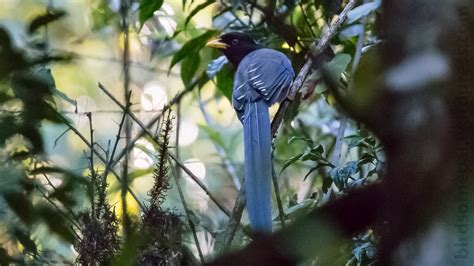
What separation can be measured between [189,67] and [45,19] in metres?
1.17

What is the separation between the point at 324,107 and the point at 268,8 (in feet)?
3.28

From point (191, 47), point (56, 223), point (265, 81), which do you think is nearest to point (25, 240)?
point (56, 223)

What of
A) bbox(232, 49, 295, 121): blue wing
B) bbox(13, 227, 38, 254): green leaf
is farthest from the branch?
bbox(13, 227, 38, 254): green leaf

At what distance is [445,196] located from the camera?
2.01ft

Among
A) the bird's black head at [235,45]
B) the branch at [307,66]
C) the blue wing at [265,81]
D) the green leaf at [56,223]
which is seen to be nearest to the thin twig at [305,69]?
the branch at [307,66]

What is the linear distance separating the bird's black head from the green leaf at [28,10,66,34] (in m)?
1.46

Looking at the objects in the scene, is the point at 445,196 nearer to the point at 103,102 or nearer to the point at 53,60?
the point at 53,60

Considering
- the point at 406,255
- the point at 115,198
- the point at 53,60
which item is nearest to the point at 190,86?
the point at 115,198

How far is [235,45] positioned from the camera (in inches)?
134

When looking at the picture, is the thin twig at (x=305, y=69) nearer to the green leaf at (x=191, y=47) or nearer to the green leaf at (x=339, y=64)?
the green leaf at (x=339, y=64)

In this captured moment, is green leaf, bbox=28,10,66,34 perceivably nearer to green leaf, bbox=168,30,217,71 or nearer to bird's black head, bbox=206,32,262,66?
green leaf, bbox=168,30,217,71

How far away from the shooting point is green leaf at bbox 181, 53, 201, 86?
2850 millimetres

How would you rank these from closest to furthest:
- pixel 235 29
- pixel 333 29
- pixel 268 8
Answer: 1. pixel 333 29
2. pixel 268 8
3. pixel 235 29

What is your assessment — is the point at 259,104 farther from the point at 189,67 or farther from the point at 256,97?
the point at 189,67
